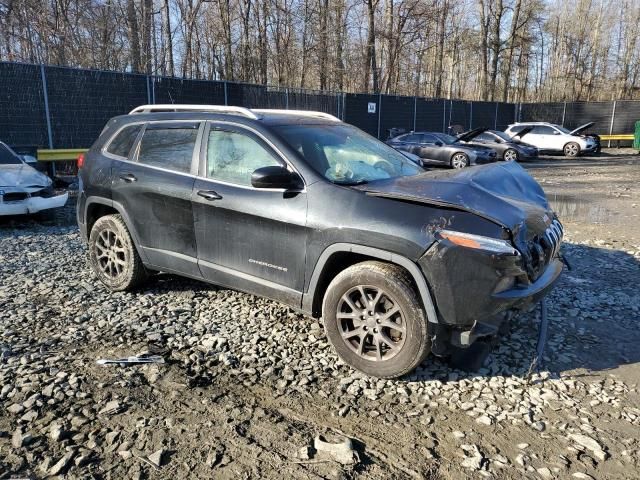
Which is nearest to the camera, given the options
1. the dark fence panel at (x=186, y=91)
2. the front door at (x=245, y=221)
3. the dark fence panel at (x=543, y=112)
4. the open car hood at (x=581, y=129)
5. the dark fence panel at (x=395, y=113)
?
the front door at (x=245, y=221)

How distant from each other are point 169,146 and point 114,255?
130cm

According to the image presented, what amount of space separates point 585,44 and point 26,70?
49573mm

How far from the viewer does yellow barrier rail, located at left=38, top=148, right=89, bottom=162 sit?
1191 centimetres

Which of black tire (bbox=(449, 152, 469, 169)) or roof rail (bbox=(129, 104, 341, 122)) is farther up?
roof rail (bbox=(129, 104, 341, 122))

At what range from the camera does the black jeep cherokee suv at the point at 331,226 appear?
10.6ft

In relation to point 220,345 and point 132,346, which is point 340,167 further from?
point 132,346

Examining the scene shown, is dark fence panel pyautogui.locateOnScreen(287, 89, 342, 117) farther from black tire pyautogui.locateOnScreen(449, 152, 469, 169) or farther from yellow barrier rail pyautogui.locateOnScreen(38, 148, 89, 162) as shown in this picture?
yellow barrier rail pyautogui.locateOnScreen(38, 148, 89, 162)

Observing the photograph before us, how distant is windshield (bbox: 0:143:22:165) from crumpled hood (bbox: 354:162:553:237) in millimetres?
7751

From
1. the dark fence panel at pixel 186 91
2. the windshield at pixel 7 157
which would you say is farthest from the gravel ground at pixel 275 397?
the dark fence panel at pixel 186 91

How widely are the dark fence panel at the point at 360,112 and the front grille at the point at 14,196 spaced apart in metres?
15.3

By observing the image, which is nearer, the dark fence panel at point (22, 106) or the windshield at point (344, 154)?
the windshield at point (344, 154)

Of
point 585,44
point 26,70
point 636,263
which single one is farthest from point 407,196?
point 585,44

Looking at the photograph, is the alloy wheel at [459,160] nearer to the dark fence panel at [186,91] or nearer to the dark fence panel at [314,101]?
the dark fence panel at [314,101]

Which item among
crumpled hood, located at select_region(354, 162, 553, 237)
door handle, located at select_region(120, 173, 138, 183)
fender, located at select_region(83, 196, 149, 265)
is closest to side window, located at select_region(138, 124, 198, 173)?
door handle, located at select_region(120, 173, 138, 183)
